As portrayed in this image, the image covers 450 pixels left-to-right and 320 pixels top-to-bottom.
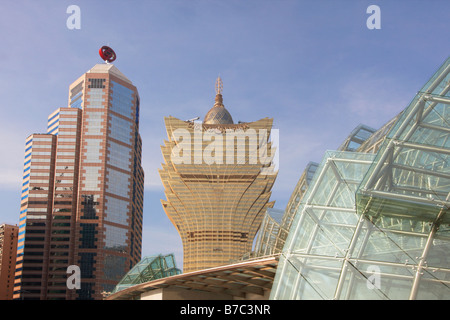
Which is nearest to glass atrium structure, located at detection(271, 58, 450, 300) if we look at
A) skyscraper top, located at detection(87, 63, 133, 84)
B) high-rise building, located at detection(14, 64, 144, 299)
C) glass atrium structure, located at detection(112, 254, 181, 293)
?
glass atrium structure, located at detection(112, 254, 181, 293)

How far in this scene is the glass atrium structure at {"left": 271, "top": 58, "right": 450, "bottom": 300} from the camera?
20.1 m

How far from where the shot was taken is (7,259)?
190 metres

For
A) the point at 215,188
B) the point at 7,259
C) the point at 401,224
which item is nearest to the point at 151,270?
the point at 401,224

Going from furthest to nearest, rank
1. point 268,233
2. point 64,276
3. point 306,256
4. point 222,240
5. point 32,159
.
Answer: point 222,240 → point 32,159 → point 64,276 → point 268,233 → point 306,256

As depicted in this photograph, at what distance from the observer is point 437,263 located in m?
20.1

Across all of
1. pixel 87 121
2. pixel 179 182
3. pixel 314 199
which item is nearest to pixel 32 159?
pixel 87 121

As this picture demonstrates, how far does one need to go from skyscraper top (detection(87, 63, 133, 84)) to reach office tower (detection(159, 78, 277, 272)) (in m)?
21.8

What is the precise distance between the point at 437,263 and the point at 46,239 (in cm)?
16051

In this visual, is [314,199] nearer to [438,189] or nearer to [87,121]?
[438,189]

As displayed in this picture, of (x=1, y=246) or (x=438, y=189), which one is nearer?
(x=438, y=189)

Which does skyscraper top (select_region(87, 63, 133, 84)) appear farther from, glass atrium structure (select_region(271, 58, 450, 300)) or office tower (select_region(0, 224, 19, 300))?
glass atrium structure (select_region(271, 58, 450, 300))

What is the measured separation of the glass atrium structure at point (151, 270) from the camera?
6019 cm

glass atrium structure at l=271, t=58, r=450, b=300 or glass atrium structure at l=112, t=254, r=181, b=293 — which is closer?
glass atrium structure at l=271, t=58, r=450, b=300

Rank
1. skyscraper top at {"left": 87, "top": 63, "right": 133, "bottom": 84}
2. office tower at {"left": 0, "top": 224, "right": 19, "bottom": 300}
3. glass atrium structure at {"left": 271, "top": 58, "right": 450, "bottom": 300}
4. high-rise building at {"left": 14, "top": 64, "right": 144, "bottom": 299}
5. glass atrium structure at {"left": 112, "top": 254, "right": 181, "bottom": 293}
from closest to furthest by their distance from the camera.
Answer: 1. glass atrium structure at {"left": 271, "top": 58, "right": 450, "bottom": 300}
2. glass atrium structure at {"left": 112, "top": 254, "right": 181, "bottom": 293}
3. high-rise building at {"left": 14, "top": 64, "right": 144, "bottom": 299}
4. office tower at {"left": 0, "top": 224, "right": 19, "bottom": 300}
5. skyscraper top at {"left": 87, "top": 63, "right": 133, "bottom": 84}
